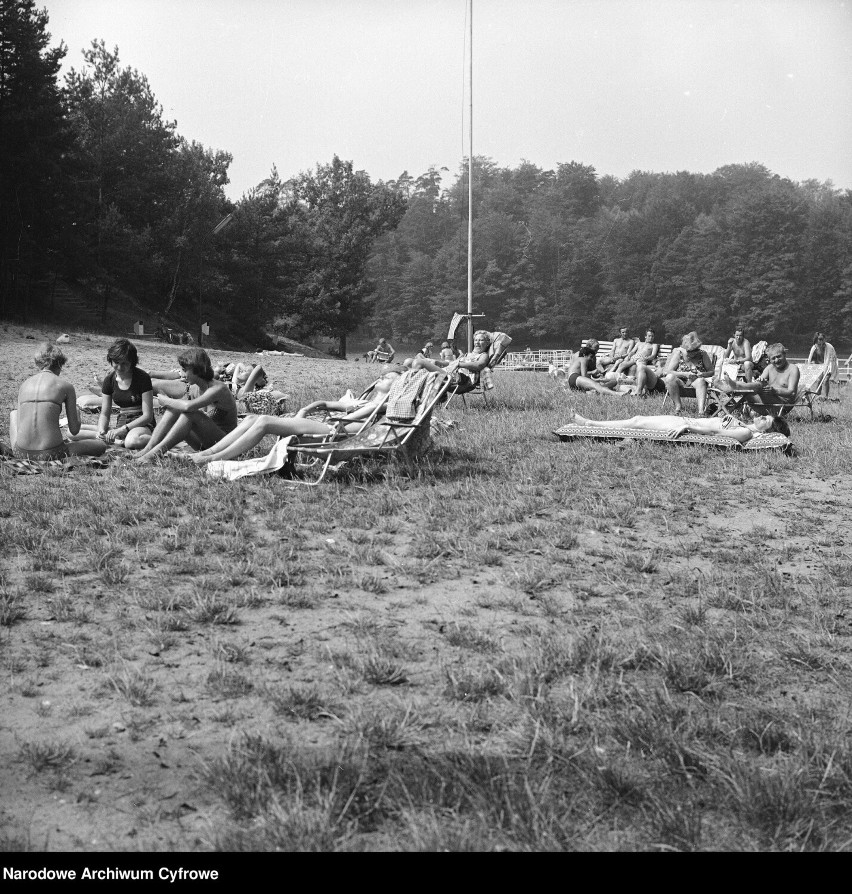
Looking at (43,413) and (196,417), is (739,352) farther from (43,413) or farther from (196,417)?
(43,413)

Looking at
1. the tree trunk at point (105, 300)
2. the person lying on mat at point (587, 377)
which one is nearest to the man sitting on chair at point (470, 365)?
the person lying on mat at point (587, 377)

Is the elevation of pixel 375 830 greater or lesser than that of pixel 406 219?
lesser

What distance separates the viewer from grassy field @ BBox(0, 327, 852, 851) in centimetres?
242

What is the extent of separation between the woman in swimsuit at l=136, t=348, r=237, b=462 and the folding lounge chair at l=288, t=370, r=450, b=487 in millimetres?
761

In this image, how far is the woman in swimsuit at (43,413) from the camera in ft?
24.1

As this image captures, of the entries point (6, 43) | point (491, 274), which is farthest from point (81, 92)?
point (491, 274)

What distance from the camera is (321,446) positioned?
7.02 meters

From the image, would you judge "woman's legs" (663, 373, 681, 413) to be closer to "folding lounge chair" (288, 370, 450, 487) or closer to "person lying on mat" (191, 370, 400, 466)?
"folding lounge chair" (288, 370, 450, 487)

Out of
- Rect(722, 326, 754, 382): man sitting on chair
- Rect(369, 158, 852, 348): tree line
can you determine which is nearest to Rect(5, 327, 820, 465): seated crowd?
Rect(722, 326, 754, 382): man sitting on chair

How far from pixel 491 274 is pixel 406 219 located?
1565 centimetres

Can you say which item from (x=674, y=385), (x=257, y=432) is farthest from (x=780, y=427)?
(x=257, y=432)

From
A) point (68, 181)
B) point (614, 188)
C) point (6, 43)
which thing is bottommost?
point (68, 181)
